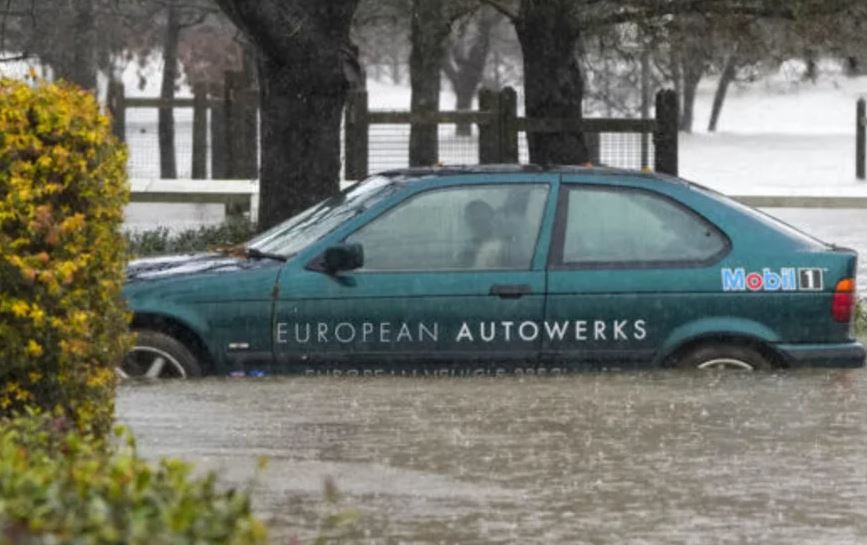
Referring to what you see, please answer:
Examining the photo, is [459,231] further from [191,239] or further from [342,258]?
[191,239]

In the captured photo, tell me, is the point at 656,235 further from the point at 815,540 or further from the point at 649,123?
the point at 649,123

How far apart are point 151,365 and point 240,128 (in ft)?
62.1

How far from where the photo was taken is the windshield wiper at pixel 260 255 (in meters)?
11.3

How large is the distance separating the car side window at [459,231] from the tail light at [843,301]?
1547 mm

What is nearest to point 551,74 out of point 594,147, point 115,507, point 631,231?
point 631,231

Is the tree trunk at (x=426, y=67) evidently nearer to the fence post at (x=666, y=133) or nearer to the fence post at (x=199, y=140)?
the fence post at (x=666, y=133)

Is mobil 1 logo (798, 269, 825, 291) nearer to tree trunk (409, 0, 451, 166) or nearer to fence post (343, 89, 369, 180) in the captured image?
tree trunk (409, 0, 451, 166)

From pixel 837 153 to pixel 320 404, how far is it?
42.1 metres

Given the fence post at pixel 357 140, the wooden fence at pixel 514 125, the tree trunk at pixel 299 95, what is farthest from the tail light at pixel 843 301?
the fence post at pixel 357 140

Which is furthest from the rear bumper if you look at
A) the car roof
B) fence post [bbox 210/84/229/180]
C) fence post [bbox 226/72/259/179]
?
fence post [bbox 210/84/229/180]

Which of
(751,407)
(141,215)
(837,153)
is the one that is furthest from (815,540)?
(837,153)

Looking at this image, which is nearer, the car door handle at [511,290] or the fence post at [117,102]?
the car door handle at [511,290]

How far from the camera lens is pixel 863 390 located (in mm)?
10734

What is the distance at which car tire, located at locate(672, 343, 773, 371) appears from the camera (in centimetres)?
1125
